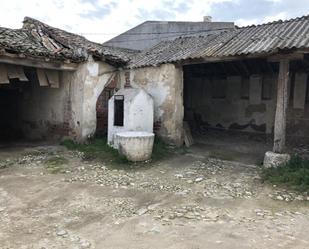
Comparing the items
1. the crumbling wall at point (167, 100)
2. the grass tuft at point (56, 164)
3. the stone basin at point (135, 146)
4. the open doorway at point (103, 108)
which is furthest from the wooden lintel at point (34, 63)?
the stone basin at point (135, 146)

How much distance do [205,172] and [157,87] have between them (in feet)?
Result: 11.4

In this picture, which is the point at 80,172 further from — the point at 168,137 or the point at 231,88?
the point at 231,88

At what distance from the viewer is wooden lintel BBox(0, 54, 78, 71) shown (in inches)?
319

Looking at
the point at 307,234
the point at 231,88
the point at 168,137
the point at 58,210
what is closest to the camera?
the point at 307,234

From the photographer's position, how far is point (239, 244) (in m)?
3.94

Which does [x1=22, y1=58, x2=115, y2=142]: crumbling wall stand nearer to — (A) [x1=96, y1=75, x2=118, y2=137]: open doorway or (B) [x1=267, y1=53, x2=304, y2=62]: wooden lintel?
(A) [x1=96, y1=75, x2=118, y2=137]: open doorway

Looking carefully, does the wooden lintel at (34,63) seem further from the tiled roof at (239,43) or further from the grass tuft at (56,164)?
the grass tuft at (56,164)

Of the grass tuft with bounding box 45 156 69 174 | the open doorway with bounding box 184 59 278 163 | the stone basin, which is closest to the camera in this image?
the grass tuft with bounding box 45 156 69 174

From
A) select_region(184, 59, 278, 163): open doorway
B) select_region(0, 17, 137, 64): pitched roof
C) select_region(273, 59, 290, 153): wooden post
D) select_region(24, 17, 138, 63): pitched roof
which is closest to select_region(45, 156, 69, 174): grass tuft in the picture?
select_region(0, 17, 137, 64): pitched roof

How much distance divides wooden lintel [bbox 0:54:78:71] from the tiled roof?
201 cm

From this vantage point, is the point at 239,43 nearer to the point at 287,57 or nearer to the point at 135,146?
the point at 287,57

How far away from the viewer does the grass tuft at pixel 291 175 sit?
19.9ft

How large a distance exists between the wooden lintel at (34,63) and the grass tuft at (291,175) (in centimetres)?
624

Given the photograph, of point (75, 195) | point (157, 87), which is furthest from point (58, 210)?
point (157, 87)
